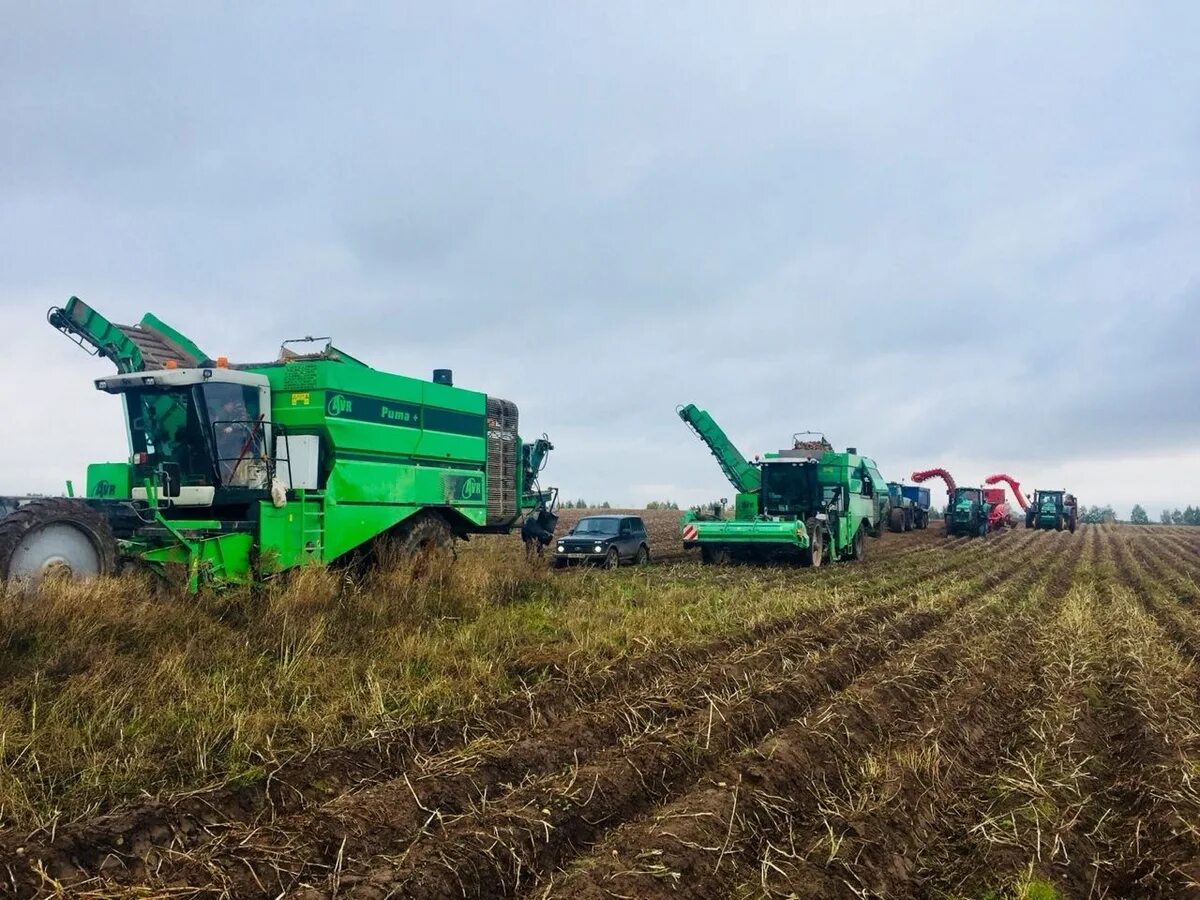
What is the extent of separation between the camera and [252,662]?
304 inches

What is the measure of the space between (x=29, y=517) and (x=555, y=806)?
19.8 feet

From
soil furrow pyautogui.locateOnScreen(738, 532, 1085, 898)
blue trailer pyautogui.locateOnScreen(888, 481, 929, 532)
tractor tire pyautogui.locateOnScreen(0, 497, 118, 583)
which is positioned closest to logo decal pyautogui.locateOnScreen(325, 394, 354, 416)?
tractor tire pyautogui.locateOnScreen(0, 497, 118, 583)

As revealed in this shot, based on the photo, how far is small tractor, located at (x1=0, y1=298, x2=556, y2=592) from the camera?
9617 millimetres

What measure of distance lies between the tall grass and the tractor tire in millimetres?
545

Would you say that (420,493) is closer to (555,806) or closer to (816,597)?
(816,597)

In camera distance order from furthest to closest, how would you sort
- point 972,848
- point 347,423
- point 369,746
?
point 347,423
point 369,746
point 972,848

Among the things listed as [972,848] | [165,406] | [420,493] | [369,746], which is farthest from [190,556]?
[972,848]

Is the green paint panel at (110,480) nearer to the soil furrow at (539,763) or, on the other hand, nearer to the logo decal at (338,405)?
the logo decal at (338,405)

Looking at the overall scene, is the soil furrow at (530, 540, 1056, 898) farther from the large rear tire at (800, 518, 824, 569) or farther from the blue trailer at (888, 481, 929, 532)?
the blue trailer at (888, 481, 929, 532)

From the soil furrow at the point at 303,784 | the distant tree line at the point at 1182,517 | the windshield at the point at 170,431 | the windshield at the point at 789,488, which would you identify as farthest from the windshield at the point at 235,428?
the distant tree line at the point at 1182,517

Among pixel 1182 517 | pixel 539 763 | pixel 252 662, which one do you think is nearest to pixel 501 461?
pixel 252 662

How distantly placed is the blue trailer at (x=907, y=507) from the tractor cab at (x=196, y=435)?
34.5m

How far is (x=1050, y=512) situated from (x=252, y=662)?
50.7m

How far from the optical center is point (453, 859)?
4.33 meters
